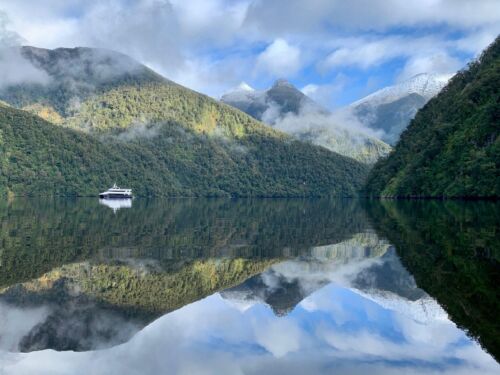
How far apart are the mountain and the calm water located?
276 feet

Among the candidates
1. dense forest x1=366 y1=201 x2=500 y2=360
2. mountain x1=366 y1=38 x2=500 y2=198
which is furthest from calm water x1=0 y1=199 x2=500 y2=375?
mountain x1=366 y1=38 x2=500 y2=198

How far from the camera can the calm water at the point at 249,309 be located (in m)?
12.7

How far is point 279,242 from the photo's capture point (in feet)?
120

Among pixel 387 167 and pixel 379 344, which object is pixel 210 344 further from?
pixel 387 167

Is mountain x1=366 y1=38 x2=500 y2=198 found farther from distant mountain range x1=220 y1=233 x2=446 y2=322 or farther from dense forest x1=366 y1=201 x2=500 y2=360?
distant mountain range x1=220 y1=233 x2=446 y2=322

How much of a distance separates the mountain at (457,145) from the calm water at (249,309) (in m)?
84.2

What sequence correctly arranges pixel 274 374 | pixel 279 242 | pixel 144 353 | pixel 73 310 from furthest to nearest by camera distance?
pixel 279 242
pixel 73 310
pixel 144 353
pixel 274 374

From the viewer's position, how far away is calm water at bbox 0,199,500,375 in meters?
12.7

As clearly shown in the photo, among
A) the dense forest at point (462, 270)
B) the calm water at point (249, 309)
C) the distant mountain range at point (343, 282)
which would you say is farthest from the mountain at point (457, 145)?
the calm water at point (249, 309)

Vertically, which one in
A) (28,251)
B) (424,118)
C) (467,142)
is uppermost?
(424,118)

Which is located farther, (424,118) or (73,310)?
(424,118)

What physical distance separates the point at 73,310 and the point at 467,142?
4730 inches

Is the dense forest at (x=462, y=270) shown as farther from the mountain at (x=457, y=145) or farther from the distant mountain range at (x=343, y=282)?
the mountain at (x=457, y=145)

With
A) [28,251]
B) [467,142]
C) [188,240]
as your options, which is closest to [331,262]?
[188,240]
